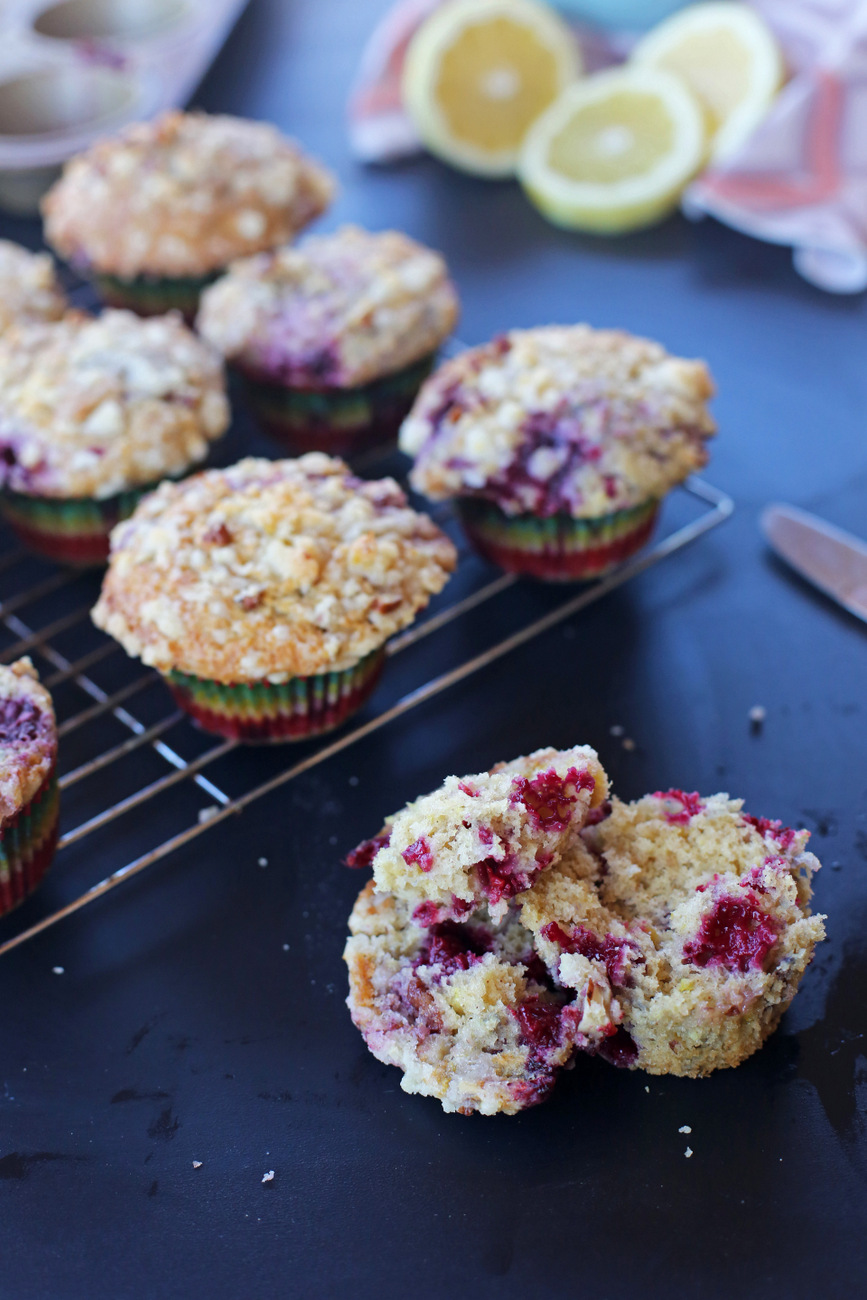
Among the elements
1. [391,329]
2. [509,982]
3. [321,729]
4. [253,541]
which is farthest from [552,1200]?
[391,329]

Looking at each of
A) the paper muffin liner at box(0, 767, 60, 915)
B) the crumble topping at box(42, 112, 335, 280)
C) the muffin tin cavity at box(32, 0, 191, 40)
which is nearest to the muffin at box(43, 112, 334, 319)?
the crumble topping at box(42, 112, 335, 280)

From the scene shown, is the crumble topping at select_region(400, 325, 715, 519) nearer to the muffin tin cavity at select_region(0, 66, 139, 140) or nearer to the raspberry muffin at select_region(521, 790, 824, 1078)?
the raspberry muffin at select_region(521, 790, 824, 1078)

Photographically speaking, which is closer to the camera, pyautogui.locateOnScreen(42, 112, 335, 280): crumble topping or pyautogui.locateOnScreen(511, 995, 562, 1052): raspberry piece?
pyautogui.locateOnScreen(511, 995, 562, 1052): raspberry piece

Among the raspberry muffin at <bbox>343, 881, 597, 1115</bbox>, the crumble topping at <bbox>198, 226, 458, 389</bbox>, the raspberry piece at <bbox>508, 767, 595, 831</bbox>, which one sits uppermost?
the crumble topping at <bbox>198, 226, 458, 389</bbox>

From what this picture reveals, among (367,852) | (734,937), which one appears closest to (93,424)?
(367,852)

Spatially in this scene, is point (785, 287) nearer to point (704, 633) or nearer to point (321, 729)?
point (704, 633)

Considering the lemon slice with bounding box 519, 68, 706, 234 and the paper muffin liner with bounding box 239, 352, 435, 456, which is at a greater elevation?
the lemon slice with bounding box 519, 68, 706, 234

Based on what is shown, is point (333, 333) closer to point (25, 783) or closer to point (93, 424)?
point (93, 424)
